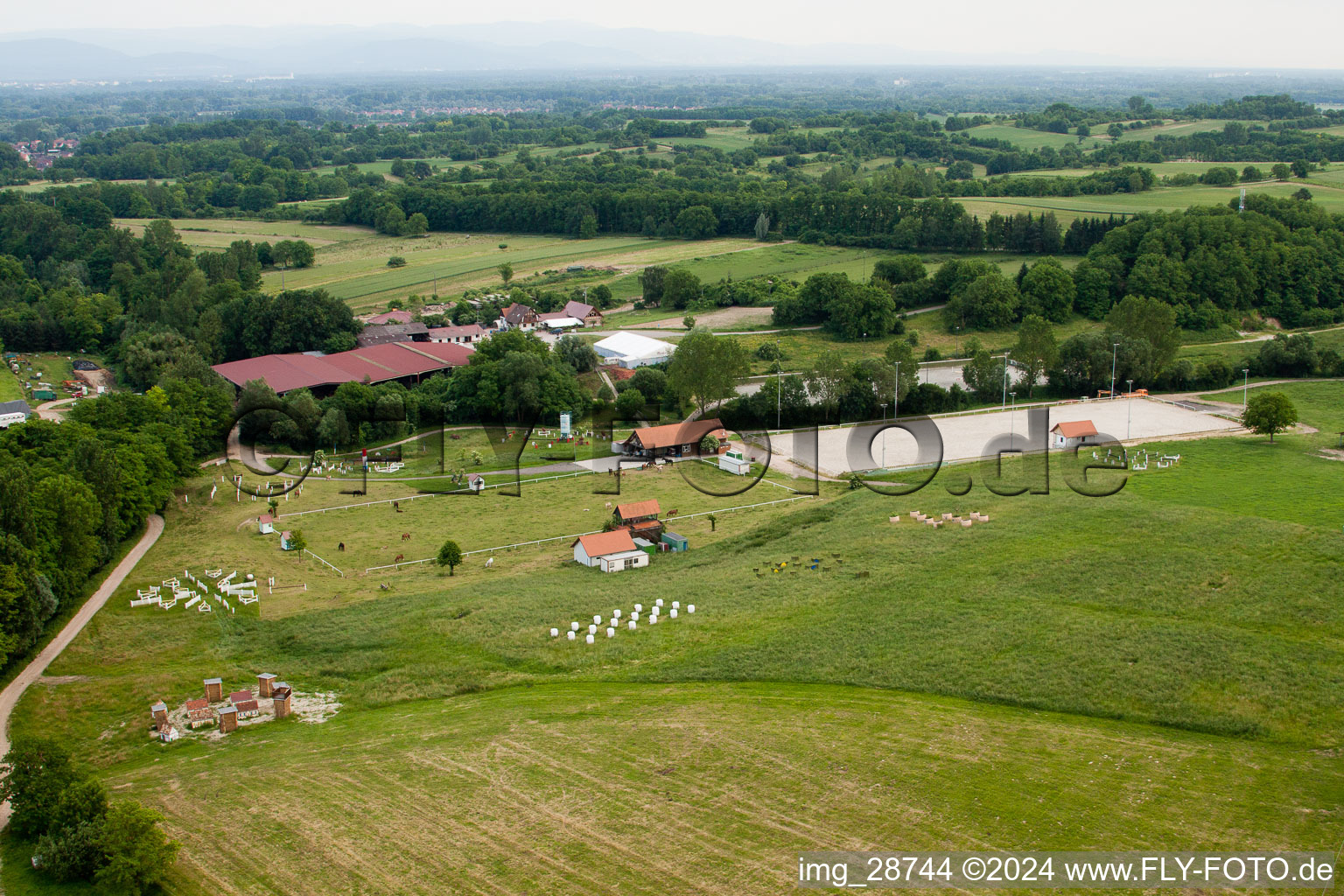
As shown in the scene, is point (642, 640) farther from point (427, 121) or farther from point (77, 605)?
point (427, 121)

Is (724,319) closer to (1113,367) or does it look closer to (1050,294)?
(1050,294)

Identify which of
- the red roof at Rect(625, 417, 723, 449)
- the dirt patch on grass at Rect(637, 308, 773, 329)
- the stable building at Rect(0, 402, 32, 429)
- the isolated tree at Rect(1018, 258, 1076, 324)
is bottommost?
the red roof at Rect(625, 417, 723, 449)

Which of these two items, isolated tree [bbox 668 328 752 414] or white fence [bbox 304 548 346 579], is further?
isolated tree [bbox 668 328 752 414]

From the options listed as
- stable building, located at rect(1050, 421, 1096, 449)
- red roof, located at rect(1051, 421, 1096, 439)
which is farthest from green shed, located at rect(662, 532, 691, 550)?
red roof, located at rect(1051, 421, 1096, 439)

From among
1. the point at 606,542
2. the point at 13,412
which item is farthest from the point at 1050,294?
the point at 13,412

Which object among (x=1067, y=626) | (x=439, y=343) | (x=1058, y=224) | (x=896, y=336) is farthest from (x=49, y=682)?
(x=1058, y=224)

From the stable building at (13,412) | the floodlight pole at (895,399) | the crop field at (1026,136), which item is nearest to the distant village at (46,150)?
the stable building at (13,412)

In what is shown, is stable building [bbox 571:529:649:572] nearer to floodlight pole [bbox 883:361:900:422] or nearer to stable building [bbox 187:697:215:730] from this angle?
stable building [bbox 187:697:215:730]

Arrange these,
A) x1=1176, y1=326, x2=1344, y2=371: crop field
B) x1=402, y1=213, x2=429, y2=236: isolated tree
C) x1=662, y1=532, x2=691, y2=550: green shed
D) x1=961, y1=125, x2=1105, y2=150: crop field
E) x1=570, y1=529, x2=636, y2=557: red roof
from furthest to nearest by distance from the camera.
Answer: x1=961, y1=125, x2=1105, y2=150: crop field → x1=402, y1=213, x2=429, y2=236: isolated tree → x1=1176, y1=326, x2=1344, y2=371: crop field → x1=662, y1=532, x2=691, y2=550: green shed → x1=570, y1=529, x2=636, y2=557: red roof
